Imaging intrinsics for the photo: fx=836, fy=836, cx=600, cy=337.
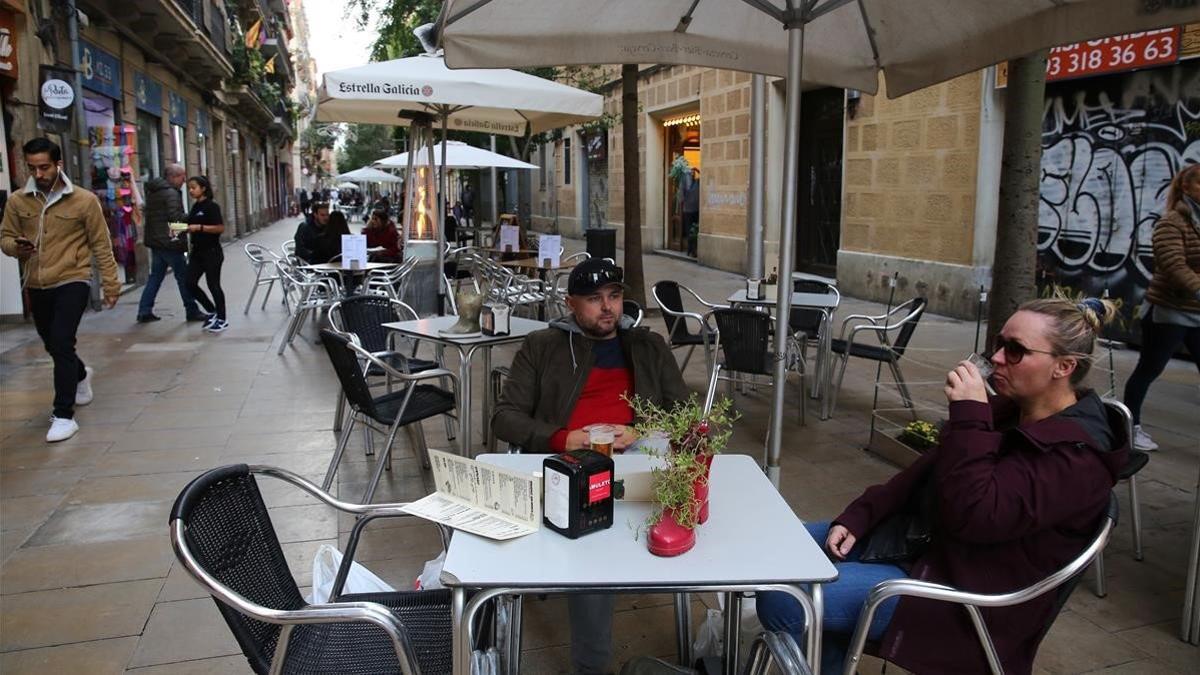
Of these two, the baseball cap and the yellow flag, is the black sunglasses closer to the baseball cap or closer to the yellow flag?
the baseball cap

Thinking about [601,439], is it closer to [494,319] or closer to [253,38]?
[494,319]

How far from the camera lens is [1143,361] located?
4.75 metres

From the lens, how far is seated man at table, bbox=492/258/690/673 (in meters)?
2.91

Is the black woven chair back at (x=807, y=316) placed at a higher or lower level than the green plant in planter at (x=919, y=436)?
higher

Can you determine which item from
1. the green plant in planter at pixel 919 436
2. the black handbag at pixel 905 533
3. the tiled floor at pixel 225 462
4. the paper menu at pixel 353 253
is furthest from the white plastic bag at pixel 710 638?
the paper menu at pixel 353 253

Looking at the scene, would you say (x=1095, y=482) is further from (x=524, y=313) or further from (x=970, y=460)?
(x=524, y=313)

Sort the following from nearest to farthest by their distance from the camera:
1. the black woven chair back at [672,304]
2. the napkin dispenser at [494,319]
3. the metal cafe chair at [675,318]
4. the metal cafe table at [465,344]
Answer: the metal cafe table at [465,344], the napkin dispenser at [494,319], the metal cafe chair at [675,318], the black woven chair back at [672,304]

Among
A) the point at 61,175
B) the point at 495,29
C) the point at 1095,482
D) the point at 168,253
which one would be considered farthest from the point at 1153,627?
the point at 168,253

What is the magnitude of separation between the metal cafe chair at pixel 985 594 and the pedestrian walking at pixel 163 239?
9019mm

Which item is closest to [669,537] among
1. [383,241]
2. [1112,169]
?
[1112,169]

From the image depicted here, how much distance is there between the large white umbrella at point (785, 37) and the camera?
9.33 ft

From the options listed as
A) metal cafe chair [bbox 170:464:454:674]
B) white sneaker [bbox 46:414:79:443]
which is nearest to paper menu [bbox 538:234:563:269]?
white sneaker [bbox 46:414:79:443]

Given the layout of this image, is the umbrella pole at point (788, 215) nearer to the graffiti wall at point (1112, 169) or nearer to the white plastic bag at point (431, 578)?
the white plastic bag at point (431, 578)

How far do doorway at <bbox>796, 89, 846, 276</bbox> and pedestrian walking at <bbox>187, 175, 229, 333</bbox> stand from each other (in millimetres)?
7711
